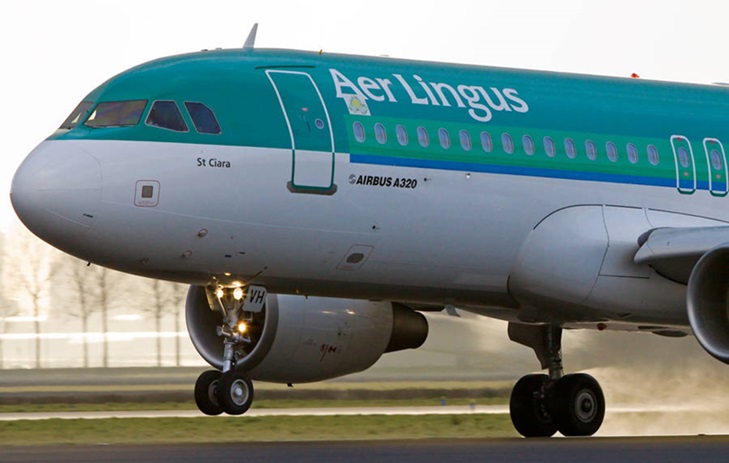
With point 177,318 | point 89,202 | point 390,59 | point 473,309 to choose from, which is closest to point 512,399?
point 473,309

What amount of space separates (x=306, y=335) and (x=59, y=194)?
4.44m

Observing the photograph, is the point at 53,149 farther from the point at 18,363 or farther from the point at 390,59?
the point at 18,363

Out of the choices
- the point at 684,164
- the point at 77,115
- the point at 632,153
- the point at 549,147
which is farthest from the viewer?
A: the point at 684,164

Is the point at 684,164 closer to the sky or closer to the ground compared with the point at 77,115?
closer to the ground

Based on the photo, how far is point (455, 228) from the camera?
1984 cm

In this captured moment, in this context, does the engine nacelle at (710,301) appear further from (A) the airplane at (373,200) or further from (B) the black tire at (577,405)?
(B) the black tire at (577,405)

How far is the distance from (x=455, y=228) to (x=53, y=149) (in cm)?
432

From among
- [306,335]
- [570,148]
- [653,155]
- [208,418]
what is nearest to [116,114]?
[306,335]

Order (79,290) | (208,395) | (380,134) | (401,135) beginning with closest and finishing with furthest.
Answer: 1. (208,395)
2. (380,134)
3. (401,135)
4. (79,290)

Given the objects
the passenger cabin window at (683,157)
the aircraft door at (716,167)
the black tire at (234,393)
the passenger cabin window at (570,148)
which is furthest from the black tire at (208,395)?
the aircraft door at (716,167)

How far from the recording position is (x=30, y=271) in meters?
53.5

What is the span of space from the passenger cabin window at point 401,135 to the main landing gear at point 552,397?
4479 millimetres

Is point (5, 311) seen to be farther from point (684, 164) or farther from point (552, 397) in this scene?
point (684, 164)

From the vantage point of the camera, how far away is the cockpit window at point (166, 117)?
61.6ft
